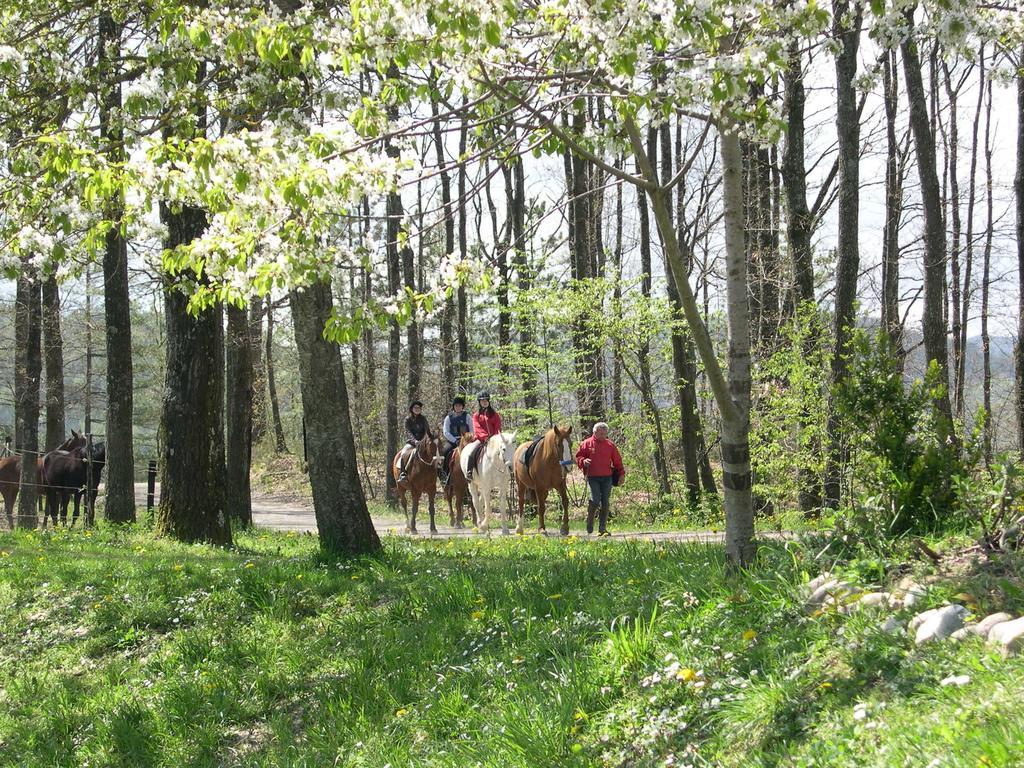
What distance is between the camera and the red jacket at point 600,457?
1644 cm

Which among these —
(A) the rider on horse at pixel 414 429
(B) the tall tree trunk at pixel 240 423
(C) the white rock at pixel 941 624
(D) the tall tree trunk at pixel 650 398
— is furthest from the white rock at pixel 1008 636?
(D) the tall tree trunk at pixel 650 398

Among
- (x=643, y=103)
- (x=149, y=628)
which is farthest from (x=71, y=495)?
(x=643, y=103)

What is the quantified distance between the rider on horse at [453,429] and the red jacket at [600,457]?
10.1 ft

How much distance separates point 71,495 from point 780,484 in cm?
1528

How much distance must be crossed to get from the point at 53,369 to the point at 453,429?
1080 cm

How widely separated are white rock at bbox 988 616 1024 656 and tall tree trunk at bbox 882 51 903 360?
14.9m

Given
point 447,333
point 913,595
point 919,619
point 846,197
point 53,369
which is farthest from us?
point 447,333

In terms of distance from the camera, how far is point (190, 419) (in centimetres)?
1179

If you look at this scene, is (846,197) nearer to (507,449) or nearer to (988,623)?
(507,449)

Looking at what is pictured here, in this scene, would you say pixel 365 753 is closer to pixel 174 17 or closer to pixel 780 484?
pixel 174 17

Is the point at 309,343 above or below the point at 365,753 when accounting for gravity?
above

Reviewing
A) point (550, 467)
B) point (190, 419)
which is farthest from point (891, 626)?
point (550, 467)

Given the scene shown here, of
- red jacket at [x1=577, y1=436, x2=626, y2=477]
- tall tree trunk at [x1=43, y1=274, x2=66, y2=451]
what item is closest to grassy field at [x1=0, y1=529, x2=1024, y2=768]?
red jacket at [x1=577, y1=436, x2=626, y2=477]

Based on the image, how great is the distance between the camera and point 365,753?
530 cm
